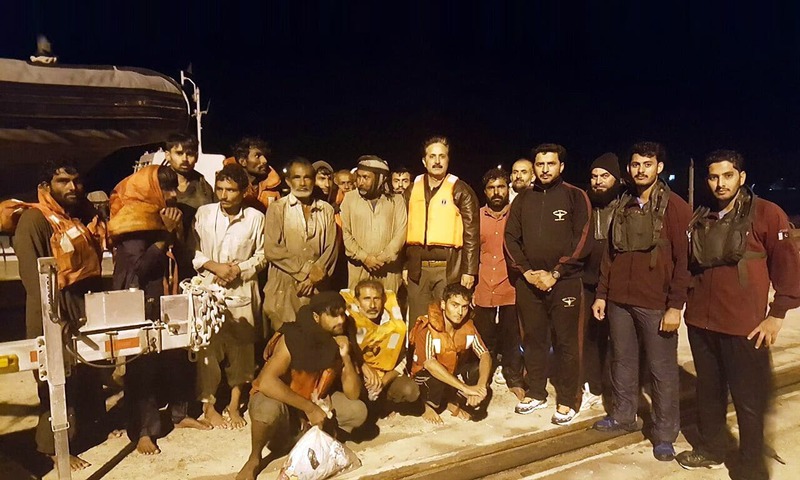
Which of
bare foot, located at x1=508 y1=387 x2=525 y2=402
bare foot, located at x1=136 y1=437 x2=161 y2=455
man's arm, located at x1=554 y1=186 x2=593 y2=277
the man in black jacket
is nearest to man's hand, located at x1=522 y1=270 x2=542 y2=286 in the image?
the man in black jacket

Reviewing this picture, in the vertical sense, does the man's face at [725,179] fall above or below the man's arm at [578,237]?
above

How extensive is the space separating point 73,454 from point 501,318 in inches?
124

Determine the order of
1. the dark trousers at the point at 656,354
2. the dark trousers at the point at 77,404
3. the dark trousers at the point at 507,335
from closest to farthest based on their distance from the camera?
the dark trousers at the point at 77,404 < the dark trousers at the point at 656,354 < the dark trousers at the point at 507,335

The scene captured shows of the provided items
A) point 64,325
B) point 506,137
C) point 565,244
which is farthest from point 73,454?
point 506,137

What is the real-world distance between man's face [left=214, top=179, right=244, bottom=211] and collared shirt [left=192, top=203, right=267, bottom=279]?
0.08m

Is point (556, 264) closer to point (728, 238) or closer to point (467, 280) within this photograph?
point (467, 280)

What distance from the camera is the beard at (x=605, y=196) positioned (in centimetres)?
420

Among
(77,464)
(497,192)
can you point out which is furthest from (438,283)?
(77,464)

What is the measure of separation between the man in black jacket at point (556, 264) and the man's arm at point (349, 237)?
111 cm

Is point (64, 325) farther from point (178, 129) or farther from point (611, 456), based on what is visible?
point (178, 129)

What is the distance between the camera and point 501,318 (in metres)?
4.83

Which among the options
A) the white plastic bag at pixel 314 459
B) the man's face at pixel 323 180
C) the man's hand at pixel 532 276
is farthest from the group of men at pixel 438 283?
the man's face at pixel 323 180

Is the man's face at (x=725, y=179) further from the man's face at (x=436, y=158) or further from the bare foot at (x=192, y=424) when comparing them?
the bare foot at (x=192, y=424)

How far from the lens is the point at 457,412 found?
168 inches
